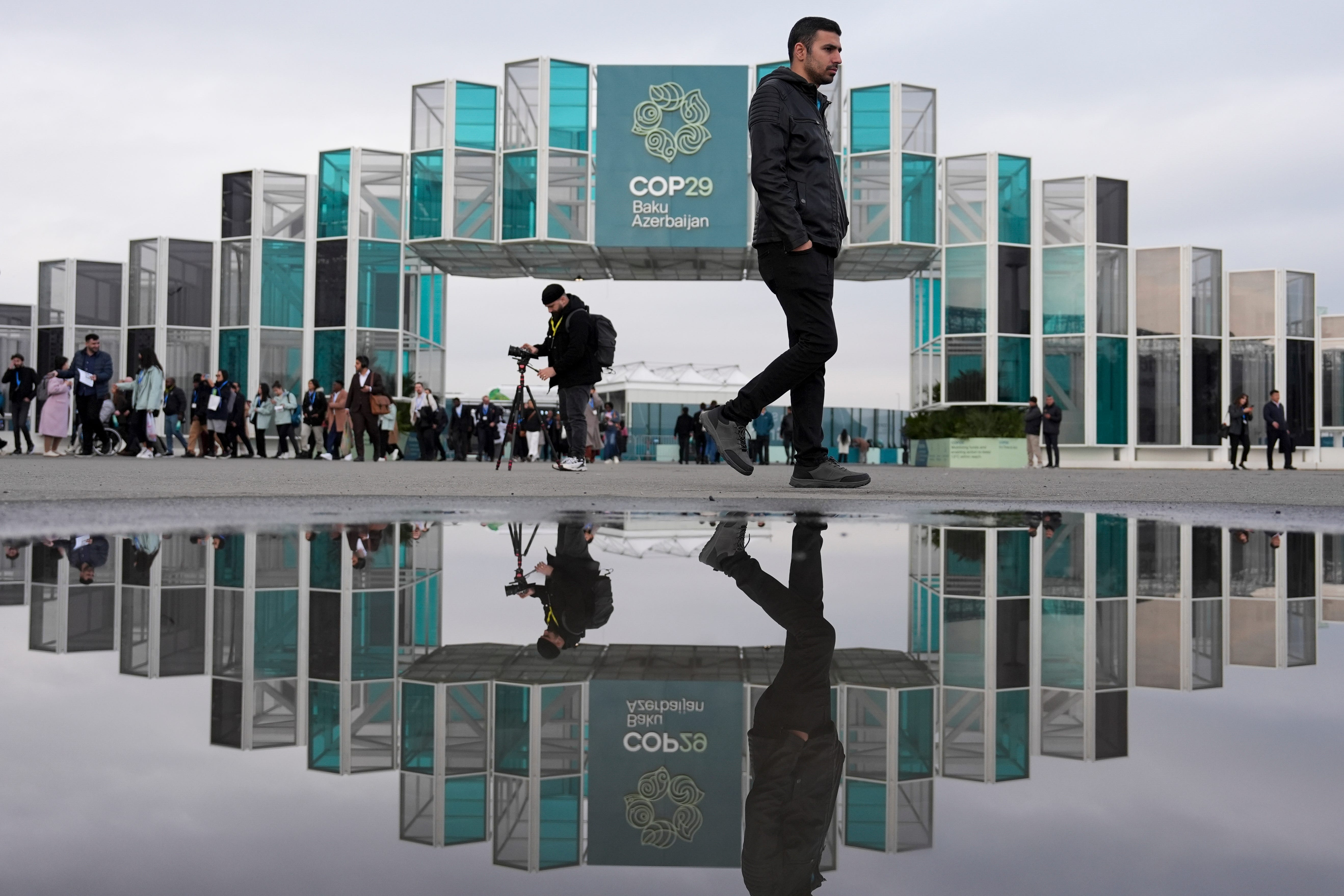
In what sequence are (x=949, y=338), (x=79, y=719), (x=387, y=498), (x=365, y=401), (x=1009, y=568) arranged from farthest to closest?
(x=949, y=338) → (x=365, y=401) → (x=387, y=498) → (x=1009, y=568) → (x=79, y=719)

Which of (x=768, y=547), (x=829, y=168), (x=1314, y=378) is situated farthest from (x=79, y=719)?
(x=1314, y=378)

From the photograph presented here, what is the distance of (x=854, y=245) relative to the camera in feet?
82.7

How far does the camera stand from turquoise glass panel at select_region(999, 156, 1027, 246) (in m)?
26.9

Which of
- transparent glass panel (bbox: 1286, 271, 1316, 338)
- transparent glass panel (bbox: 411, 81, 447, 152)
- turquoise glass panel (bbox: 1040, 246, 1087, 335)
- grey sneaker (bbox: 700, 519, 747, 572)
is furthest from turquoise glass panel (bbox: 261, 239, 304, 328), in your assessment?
grey sneaker (bbox: 700, 519, 747, 572)

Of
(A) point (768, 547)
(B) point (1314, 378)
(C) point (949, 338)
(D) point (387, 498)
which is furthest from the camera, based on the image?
(B) point (1314, 378)

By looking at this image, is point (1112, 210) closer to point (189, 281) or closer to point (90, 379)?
point (90, 379)

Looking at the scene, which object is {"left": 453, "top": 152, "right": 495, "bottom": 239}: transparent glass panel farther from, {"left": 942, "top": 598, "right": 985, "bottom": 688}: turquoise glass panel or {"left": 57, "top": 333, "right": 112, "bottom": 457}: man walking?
{"left": 942, "top": 598, "right": 985, "bottom": 688}: turquoise glass panel

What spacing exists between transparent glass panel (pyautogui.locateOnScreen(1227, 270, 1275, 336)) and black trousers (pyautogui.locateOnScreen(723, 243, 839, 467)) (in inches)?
1103

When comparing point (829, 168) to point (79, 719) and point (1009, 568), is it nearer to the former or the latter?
point (1009, 568)

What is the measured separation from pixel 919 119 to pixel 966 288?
415 cm

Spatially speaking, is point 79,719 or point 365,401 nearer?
point 79,719

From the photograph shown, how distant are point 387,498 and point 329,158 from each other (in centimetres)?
2429

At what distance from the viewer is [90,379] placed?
1698cm

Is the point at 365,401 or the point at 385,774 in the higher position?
the point at 365,401
